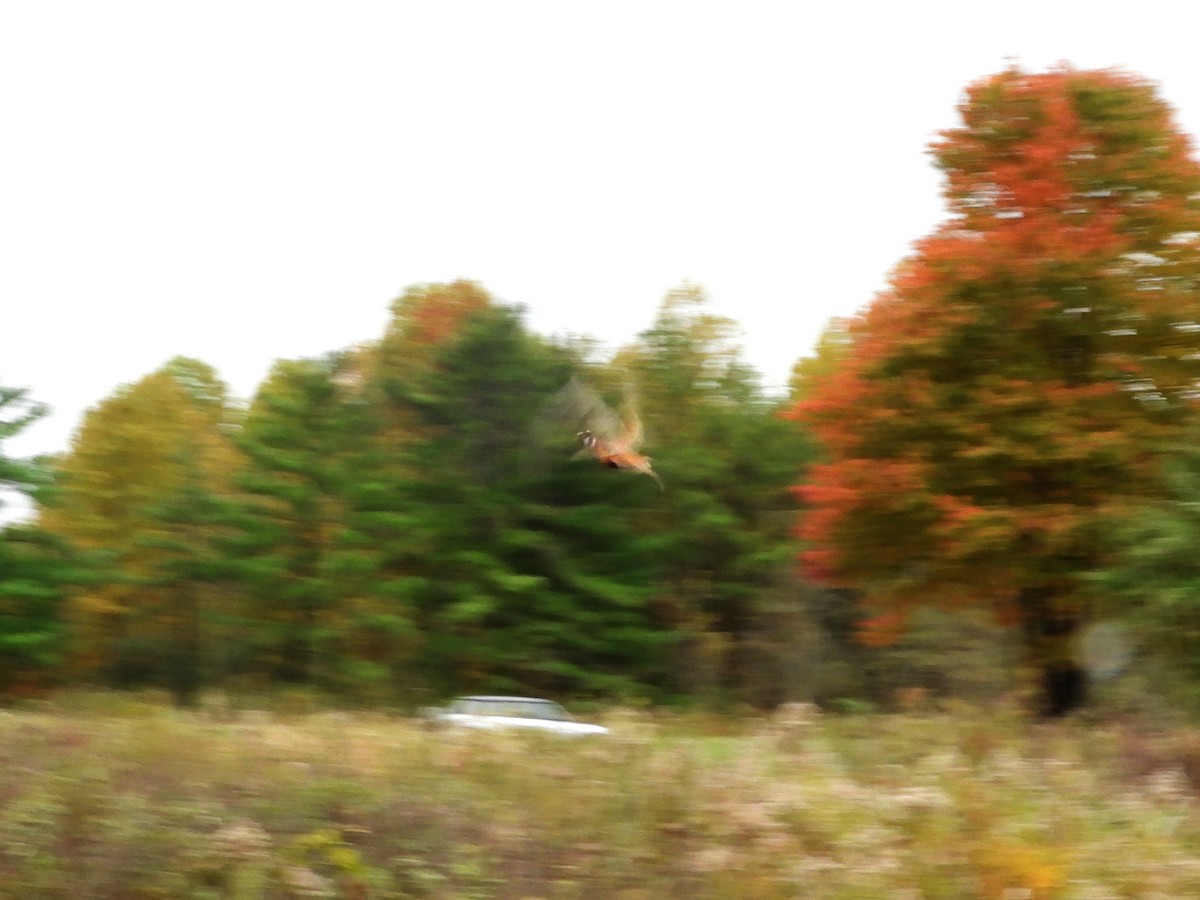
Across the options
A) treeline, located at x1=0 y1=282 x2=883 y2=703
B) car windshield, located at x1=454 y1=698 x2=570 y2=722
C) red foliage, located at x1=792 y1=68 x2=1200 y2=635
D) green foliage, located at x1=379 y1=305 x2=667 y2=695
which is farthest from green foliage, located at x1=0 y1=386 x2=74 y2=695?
red foliage, located at x1=792 y1=68 x2=1200 y2=635

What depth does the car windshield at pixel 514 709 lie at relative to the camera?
19781 mm

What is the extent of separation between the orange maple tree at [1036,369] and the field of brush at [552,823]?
757 cm

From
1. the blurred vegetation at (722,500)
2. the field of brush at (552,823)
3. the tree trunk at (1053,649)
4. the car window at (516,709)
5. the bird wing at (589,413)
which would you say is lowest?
the field of brush at (552,823)

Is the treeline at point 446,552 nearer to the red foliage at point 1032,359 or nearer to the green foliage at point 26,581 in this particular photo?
the green foliage at point 26,581

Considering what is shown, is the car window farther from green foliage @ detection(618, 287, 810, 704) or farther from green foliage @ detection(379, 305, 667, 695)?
green foliage @ detection(618, 287, 810, 704)

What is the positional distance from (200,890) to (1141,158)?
624 inches

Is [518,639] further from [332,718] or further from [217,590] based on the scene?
[332,718]

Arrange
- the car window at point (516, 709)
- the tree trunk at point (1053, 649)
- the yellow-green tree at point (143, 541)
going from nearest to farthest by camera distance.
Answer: the tree trunk at point (1053, 649), the car window at point (516, 709), the yellow-green tree at point (143, 541)

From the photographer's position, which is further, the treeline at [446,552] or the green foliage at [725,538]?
the green foliage at [725,538]

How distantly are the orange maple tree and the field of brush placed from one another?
7.57 m

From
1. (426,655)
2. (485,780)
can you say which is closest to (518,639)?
(426,655)

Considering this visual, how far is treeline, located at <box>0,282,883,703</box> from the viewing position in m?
29.1

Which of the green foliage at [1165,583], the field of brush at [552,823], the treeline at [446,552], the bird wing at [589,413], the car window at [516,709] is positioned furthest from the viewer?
the treeline at [446,552]

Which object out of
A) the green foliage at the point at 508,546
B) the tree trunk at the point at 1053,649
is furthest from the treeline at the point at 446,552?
the tree trunk at the point at 1053,649
